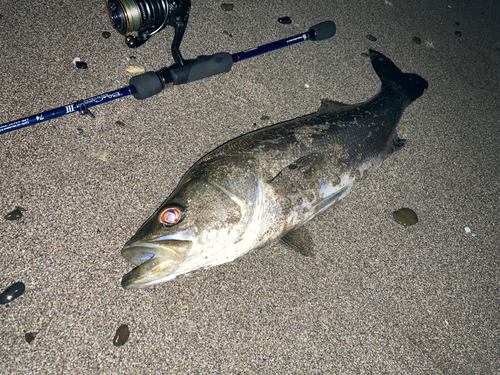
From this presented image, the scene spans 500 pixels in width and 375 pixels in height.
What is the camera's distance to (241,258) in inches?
80.6

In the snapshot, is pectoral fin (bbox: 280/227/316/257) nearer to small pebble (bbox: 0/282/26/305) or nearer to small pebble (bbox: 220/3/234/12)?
small pebble (bbox: 0/282/26/305)

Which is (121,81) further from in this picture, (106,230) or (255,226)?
(255,226)

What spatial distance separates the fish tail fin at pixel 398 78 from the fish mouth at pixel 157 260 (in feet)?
7.26

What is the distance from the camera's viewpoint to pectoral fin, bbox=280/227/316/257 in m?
2.04

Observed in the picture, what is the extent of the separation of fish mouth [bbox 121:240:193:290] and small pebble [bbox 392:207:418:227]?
1572 mm

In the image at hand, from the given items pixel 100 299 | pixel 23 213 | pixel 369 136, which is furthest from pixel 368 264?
pixel 23 213

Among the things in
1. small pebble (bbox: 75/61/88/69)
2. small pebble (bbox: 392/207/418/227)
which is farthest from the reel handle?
small pebble (bbox: 392/207/418/227)

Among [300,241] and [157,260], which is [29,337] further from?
[300,241]

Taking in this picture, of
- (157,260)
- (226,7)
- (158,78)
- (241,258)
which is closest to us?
(157,260)

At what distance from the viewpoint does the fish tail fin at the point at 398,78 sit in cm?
280

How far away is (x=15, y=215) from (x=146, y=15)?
1.46m

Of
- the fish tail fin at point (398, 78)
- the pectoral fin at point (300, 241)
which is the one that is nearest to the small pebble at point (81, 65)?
the pectoral fin at point (300, 241)

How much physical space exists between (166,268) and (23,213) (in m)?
0.97

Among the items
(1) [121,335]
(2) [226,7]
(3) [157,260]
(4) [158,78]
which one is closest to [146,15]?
(4) [158,78]
